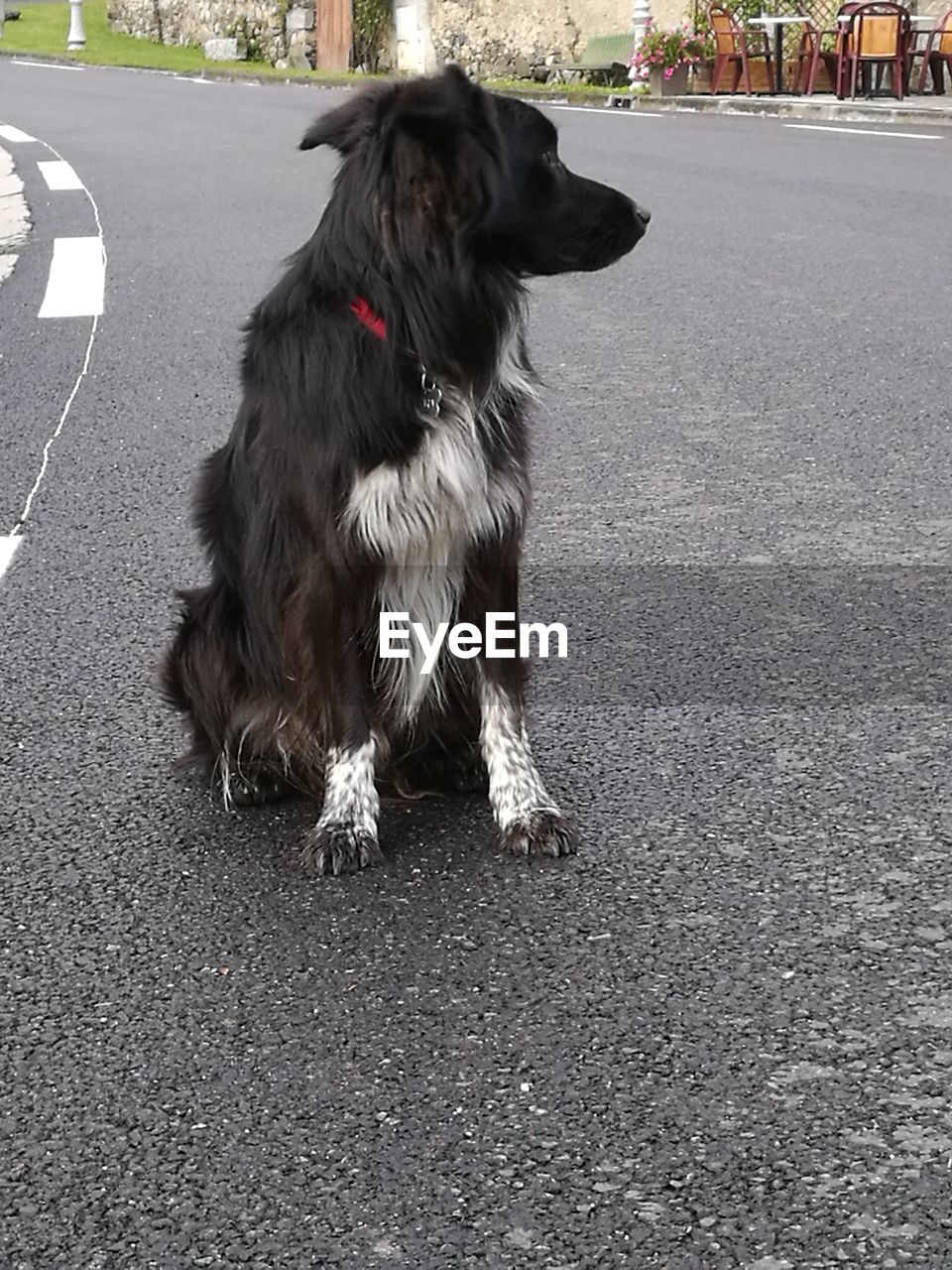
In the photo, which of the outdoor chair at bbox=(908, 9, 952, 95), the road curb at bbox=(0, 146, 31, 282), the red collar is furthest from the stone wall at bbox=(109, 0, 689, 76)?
the red collar

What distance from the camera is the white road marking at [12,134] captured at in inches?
784

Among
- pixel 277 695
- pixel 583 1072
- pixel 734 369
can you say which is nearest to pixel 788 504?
pixel 734 369

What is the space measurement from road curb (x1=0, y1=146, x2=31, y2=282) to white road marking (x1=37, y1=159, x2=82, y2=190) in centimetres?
25

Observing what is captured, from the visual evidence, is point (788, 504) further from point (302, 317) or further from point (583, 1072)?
point (583, 1072)

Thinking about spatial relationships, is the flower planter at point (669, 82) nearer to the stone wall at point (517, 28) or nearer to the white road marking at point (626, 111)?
the white road marking at point (626, 111)

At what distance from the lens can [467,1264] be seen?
2395mm

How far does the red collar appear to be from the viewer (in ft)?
11.2

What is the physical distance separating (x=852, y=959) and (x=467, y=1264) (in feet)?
3.56

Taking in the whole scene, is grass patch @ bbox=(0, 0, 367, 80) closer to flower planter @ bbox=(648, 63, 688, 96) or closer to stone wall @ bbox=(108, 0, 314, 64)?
stone wall @ bbox=(108, 0, 314, 64)

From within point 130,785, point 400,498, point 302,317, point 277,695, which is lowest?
point 130,785

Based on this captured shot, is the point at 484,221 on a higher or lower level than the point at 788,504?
higher

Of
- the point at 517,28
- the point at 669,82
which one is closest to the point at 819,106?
the point at 669,82

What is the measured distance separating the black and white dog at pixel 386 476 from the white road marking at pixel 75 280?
619cm

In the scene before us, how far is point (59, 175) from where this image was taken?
52.3 feet
